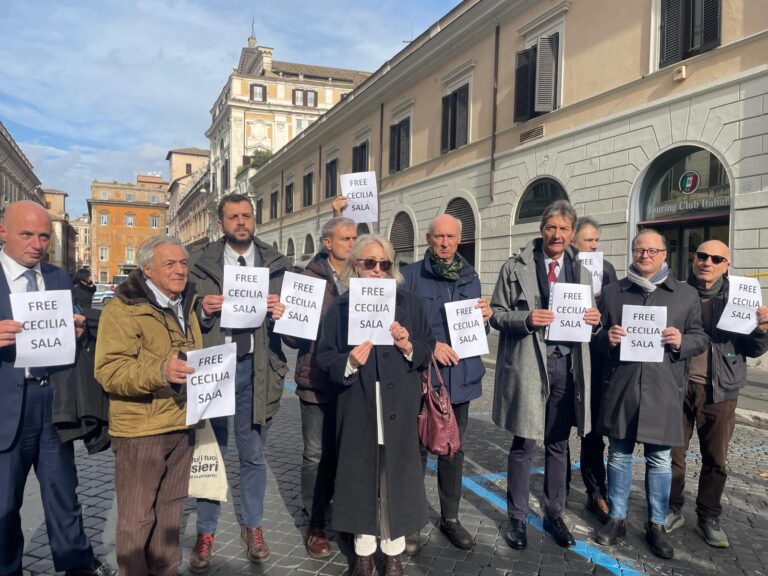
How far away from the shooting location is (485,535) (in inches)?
150

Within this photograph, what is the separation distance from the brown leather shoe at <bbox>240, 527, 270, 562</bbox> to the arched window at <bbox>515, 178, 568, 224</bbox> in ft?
42.3

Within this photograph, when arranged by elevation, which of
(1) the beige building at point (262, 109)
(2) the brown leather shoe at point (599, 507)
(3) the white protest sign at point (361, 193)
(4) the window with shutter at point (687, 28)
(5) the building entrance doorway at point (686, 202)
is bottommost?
(2) the brown leather shoe at point (599, 507)

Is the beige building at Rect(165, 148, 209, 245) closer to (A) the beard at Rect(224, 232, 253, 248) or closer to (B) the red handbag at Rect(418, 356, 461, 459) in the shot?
(A) the beard at Rect(224, 232, 253, 248)

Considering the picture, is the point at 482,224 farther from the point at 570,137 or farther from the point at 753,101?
the point at 753,101

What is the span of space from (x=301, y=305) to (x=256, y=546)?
1530 mm

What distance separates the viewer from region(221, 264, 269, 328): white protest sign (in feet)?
10.7

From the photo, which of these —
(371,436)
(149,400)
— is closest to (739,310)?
(371,436)

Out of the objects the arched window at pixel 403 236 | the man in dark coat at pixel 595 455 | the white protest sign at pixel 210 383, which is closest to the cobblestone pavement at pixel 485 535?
the man in dark coat at pixel 595 455

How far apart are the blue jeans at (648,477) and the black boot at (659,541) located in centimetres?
4

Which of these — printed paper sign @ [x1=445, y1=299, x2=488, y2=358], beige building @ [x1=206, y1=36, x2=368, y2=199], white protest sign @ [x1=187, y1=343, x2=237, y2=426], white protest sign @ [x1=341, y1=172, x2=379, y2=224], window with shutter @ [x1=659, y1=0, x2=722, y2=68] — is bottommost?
white protest sign @ [x1=187, y1=343, x2=237, y2=426]

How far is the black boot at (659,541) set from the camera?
3.50m

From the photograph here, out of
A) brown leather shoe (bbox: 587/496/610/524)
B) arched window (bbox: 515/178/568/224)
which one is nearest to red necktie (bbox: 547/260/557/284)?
brown leather shoe (bbox: 587/496/610/524)

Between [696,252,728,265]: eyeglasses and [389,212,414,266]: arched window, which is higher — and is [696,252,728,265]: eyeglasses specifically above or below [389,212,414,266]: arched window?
below

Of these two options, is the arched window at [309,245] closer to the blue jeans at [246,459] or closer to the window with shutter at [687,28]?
the window with shutter at [687,28]
